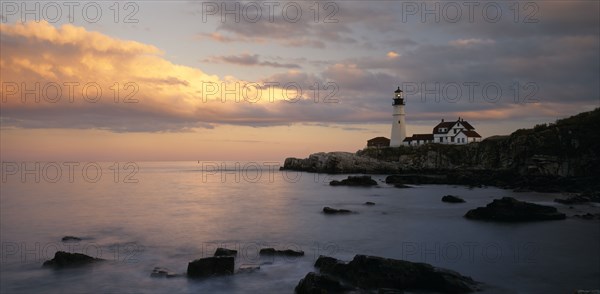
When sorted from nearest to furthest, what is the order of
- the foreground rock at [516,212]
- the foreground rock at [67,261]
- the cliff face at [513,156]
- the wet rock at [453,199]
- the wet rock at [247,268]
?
1. the wet rock at [247,268]
2. the foreground rock at [67,261]
3. the foreground rock at [516,212]
4. the wet rock at [453,199]
5. the cliff face at [513,156]

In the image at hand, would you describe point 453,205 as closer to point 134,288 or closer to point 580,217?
point 580,217

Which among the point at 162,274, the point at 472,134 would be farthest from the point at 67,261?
the point at 472,134

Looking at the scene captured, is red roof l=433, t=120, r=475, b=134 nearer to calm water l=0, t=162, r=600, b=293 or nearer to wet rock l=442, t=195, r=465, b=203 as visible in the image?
calm water l=0, t=162, r=600, b=293

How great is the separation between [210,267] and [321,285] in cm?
405

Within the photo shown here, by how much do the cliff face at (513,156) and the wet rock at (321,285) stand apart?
166ft

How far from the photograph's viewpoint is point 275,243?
20.1 meters

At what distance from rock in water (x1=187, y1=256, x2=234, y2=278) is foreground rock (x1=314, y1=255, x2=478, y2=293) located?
3.52 m

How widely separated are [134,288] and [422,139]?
3553 inches

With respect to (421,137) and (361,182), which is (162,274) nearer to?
(361,182)

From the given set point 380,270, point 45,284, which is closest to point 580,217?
point 380,270

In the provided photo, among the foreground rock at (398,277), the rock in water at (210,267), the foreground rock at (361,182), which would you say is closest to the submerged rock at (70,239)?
the rock in water at (210,267)

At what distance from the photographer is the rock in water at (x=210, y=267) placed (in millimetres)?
12664

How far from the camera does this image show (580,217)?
77.8 feet

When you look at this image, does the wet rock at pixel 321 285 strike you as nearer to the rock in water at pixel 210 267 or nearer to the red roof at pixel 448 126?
the rock in water at pixel 210 267
